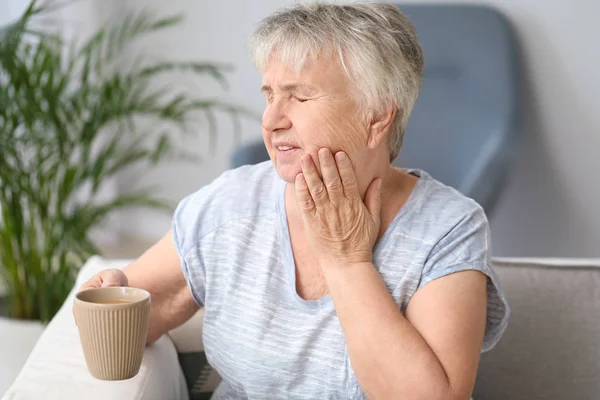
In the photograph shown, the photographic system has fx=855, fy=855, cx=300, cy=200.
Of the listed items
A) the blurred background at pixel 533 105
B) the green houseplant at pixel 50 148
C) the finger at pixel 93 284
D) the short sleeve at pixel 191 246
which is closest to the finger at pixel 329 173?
the short sleeve at pixel 191 246

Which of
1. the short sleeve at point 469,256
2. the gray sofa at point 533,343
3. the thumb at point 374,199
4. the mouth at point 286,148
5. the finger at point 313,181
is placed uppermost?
the mouth at point 286,148

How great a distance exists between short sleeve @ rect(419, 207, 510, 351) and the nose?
290 mm

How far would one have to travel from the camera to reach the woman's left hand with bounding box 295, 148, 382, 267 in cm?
124

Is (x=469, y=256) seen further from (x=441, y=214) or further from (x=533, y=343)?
(x=533, y=343)

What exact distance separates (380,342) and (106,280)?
1.43ft

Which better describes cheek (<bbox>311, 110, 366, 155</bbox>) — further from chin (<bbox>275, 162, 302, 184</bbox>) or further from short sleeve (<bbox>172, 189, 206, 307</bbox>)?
short sleeve (<bbox>172, 189, 206, 307</bbox>)

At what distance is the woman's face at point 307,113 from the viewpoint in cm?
124

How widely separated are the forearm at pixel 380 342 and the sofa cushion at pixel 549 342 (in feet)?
1.42

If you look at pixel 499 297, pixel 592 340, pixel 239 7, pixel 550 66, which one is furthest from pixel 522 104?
pixel 499 297

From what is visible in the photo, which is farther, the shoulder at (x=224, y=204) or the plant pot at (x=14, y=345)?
the plant pot at (x=14, y=345)

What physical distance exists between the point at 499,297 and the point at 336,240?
0.28 meters

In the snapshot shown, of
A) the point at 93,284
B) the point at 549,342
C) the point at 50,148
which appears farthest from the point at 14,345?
the point at 549,342

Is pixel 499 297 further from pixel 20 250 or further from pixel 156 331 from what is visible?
pixel 20 250

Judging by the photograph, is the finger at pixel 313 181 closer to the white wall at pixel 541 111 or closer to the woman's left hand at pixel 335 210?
the woman's left hand at pixel 335 210
